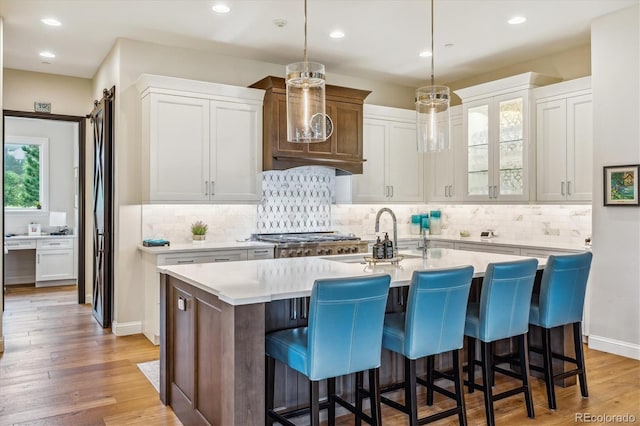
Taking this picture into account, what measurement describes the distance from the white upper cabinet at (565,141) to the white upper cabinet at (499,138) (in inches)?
5.6

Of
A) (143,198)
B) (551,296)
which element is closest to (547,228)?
(551,296)

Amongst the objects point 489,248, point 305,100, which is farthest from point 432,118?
point 489,248

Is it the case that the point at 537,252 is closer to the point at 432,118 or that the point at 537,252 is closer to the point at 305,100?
the point at 432,118

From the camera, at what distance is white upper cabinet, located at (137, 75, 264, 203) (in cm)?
494

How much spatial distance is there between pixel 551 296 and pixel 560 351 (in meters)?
0.77

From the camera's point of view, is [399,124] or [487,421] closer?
[487,421]

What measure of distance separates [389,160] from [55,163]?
5.96m

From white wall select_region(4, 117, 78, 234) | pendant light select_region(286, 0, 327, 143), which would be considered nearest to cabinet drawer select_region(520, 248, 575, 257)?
pendant light select_region(286, 0, 327, 143)

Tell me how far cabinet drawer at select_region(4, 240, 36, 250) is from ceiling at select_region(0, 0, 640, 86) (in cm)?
305

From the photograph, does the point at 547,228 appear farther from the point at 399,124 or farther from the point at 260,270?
the point at 260,270

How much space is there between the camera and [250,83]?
585 cm

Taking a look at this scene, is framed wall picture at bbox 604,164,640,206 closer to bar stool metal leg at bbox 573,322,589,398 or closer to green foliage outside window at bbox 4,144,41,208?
bar stool metal leg at bbox 573,322,589,398

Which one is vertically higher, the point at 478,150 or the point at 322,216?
the point at 478,150

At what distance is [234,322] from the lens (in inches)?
91.7
